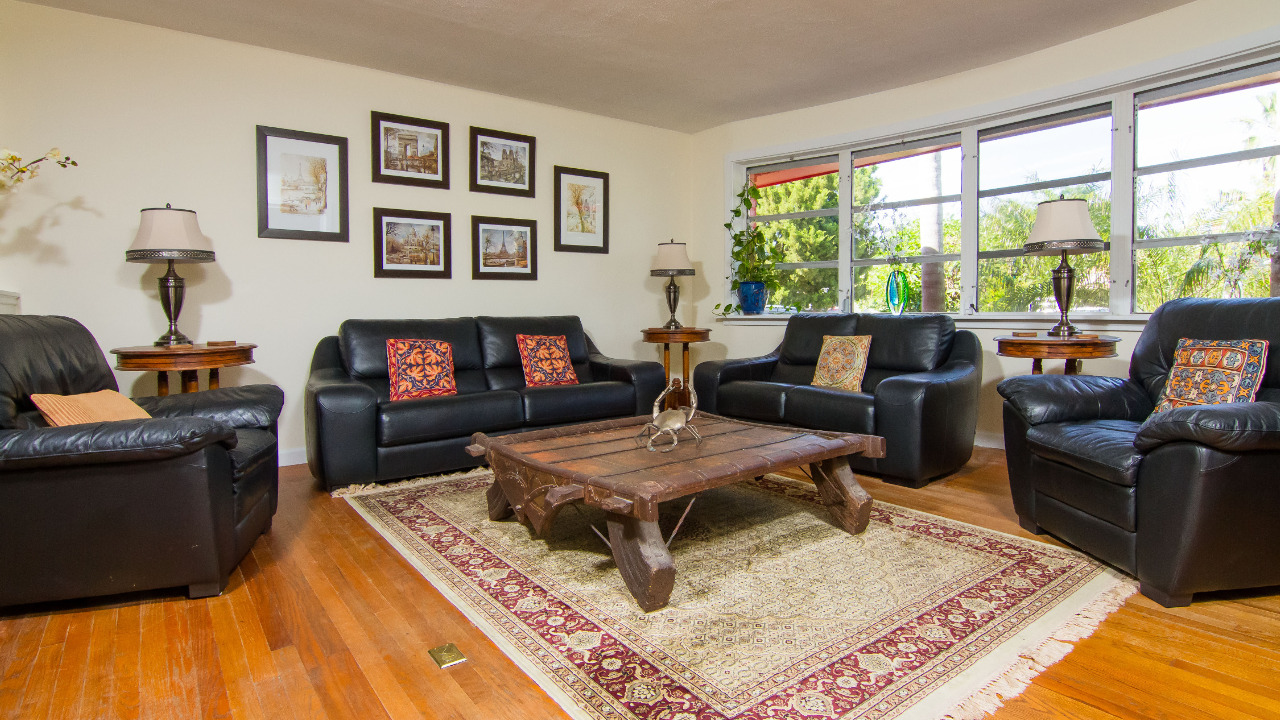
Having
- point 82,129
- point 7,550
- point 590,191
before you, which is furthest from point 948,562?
point 82,129

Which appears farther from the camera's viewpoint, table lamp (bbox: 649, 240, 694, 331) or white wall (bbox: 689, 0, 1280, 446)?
table lamp (bbox: 649, 240, 694, 331)

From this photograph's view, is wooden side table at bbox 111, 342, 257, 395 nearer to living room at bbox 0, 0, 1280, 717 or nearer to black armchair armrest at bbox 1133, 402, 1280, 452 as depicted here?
living room at bbox 0, 0, 1280, 717

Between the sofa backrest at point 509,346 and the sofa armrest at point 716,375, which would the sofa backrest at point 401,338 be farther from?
the sofa armrest at point 716,375

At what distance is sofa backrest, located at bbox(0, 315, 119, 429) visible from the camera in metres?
2.18

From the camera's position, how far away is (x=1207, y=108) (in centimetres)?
359

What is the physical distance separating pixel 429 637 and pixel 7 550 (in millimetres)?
1229

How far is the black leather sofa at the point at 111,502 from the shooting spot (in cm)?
189

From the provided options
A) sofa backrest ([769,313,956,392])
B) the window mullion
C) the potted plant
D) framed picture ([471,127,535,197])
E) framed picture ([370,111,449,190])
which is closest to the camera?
the window mullion

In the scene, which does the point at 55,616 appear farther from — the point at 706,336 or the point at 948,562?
the point at 706,336

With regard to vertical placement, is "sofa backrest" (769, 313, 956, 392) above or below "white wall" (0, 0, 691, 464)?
below

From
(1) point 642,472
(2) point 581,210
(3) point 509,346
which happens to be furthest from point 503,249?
(1) point 642,472

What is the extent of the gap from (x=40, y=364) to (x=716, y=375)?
3229mm

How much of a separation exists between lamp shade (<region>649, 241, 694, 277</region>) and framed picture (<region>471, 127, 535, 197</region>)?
3.56 ft

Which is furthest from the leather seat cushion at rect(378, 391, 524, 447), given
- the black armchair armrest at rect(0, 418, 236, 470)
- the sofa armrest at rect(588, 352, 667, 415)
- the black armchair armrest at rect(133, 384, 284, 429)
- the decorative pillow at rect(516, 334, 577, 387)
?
the black armchair armrest at rect(0, 418, 236, 470)
